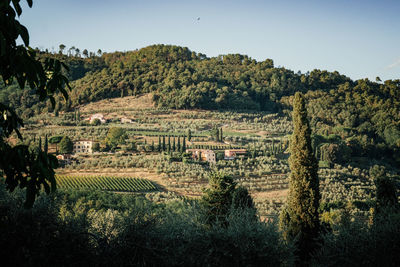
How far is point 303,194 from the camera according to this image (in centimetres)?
1366

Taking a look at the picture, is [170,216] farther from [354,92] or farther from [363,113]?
[354,92]

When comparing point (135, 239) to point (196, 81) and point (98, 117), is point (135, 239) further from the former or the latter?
point (196, 81)

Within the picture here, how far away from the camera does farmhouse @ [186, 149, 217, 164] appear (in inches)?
Answer: 1833

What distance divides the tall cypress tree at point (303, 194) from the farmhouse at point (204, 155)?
105 ft

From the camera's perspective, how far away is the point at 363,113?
7281 centimetres

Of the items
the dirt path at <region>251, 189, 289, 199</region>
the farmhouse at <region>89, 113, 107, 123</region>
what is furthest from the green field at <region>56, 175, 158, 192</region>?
the farmhouse at <region>89, 113, 107, 123</region>

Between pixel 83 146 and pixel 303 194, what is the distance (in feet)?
131

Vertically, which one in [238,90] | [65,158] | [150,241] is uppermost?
[238,90]

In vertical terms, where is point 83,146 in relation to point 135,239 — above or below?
below

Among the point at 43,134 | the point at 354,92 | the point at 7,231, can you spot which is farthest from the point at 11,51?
the point at 354,92

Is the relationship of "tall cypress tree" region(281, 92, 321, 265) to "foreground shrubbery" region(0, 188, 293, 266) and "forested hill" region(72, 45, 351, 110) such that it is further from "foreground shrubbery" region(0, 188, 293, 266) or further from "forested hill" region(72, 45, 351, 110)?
"forested hill" region(72, 45, 351, 110)

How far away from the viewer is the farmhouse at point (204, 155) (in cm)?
4656

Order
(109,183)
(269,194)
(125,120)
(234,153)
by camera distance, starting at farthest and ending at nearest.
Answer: (125,120), (234,153), (269,194), (109,183)

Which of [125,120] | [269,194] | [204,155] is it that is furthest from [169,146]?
[125,120]
